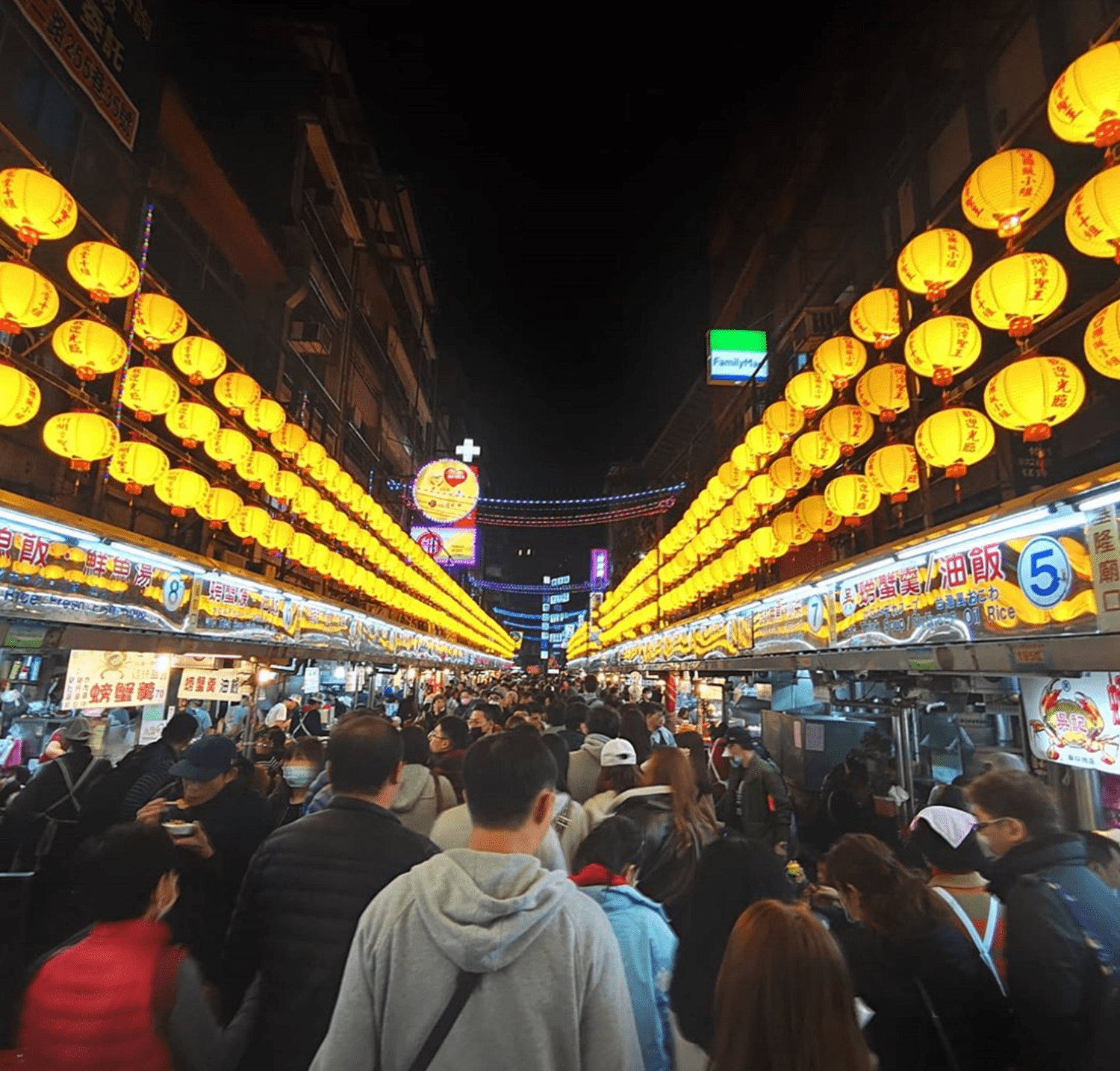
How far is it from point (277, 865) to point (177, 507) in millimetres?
8361

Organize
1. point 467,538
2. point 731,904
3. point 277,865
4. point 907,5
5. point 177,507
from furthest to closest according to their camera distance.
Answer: point 467,538 < point 907,5 < point 177,507 < point 731,904 < point 277,865

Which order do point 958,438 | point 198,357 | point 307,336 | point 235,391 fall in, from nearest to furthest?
point 958,438
point 198,357
point 235,391
point 307,336

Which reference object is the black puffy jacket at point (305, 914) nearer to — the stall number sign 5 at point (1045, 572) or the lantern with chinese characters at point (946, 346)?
the stall number sign 5 at point (1045, 572)

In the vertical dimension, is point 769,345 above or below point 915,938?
above

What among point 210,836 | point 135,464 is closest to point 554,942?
point 210,836

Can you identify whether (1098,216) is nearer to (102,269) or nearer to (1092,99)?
(1092,99)

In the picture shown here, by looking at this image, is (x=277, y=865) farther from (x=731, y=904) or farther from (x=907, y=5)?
(x=907, y=5)

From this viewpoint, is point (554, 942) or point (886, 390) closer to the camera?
point (554, 942)

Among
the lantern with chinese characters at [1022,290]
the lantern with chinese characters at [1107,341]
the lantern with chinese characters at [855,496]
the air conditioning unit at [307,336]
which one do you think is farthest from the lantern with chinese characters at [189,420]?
the air conditioning unit at [307,336]

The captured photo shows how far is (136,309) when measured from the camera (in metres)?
8.90

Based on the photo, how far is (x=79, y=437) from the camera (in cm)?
736

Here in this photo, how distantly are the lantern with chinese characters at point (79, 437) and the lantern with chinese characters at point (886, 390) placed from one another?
30.8 feet

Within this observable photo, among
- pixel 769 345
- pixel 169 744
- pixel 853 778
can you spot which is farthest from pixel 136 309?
pixel 769 345

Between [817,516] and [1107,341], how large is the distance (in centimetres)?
544
